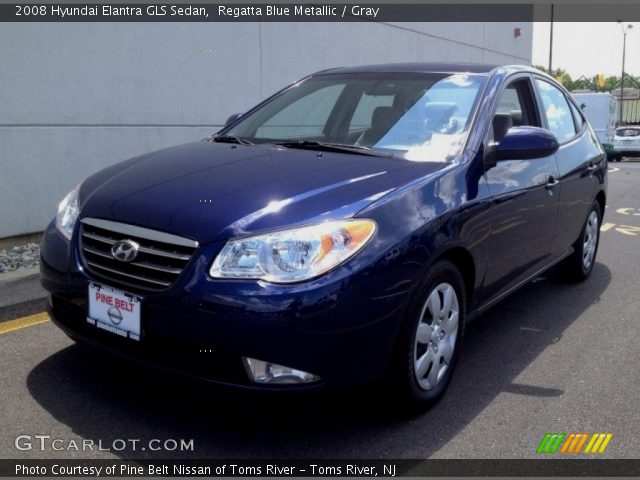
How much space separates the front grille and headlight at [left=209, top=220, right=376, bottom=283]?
0.16 meters

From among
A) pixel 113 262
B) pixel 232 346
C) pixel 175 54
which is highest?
pixel 175 54

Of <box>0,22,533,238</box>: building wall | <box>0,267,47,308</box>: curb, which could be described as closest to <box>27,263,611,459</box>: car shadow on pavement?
<box>0,267,47,308</box>: curb

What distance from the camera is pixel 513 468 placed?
2.77m

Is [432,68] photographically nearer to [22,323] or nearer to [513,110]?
[513,110]

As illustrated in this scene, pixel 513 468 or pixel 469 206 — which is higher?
pixel 469 206

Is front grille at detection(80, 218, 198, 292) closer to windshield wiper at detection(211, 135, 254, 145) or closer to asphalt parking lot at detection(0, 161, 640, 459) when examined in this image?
asphalt parking lot at detection(0, 161, 640, 459)

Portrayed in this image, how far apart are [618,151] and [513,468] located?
87.2 feet

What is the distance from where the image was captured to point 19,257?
18.1 ft

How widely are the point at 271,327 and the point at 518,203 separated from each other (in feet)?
6.23

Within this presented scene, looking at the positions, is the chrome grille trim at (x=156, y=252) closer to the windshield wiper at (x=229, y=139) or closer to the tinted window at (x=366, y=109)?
the windshield wiper at (x=229, y=139)

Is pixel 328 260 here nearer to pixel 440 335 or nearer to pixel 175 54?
pixel 440 335

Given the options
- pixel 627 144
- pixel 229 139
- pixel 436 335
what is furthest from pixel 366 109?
pixel 627 144

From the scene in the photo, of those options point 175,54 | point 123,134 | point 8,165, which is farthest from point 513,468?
point 175,54

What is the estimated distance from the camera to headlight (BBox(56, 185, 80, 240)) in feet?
10.3
